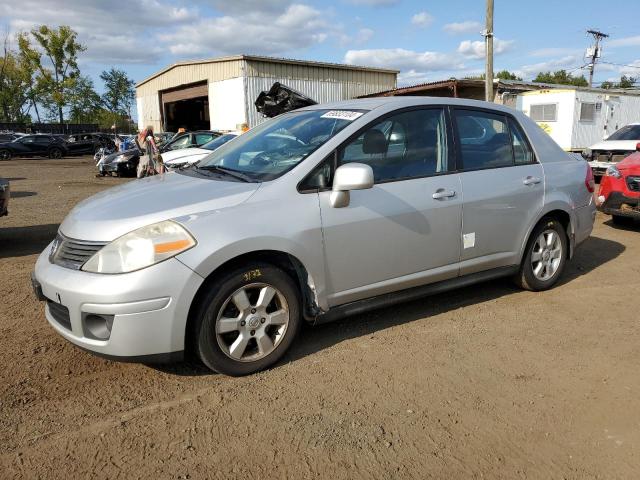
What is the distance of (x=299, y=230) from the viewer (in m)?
3.21

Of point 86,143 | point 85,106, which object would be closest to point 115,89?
point 85,106

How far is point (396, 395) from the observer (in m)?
3.02

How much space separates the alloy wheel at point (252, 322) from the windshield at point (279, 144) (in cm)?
76

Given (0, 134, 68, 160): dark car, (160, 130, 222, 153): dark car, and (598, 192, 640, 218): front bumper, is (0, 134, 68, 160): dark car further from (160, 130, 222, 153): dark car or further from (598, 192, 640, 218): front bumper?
(598, 192, 640, 218): front bumper

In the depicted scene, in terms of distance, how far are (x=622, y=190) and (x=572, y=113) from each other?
37.8ft

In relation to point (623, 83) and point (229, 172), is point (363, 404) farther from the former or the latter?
point (623, 83)

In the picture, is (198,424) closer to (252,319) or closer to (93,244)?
(252,319)

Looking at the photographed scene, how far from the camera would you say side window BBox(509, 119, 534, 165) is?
4.45 m

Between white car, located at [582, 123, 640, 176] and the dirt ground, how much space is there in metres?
9.09

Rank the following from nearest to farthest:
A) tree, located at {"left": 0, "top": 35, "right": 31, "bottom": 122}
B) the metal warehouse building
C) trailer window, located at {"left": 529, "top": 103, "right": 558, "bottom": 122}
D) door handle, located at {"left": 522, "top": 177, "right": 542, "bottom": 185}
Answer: door handle, located at {"left": 522, "top": 177, "right": 542, "bottom": 185} → trailer window, located at {"left": 529, "top": 103, "right": 558, "bottom": 122} → the metal warehouse building → tree, located at {"left": 0, "top": 35, "right": 31, "bottom": 122}

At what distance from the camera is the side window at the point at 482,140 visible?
4082 millimetres

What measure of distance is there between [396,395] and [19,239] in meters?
6.22

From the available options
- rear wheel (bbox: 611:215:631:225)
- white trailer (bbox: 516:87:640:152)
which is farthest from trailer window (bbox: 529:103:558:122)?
rear wheel (bbox: 611:215:631:225)

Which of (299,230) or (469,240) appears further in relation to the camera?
(469,240)
